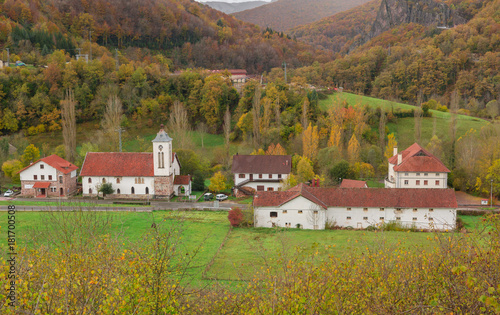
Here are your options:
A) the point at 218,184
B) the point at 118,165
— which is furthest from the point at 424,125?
the point at 118,165

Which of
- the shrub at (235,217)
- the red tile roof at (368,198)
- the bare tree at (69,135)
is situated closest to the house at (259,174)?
the red tile roof at (368,198)

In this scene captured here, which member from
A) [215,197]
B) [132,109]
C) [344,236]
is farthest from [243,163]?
[132,109]

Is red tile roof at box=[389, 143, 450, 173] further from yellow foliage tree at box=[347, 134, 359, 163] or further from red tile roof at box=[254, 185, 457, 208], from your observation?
red tile roof at box=[254, 185, 457, 208]

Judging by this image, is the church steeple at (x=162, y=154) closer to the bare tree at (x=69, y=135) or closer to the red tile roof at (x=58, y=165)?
the red tile roof at (x=58, y=165)

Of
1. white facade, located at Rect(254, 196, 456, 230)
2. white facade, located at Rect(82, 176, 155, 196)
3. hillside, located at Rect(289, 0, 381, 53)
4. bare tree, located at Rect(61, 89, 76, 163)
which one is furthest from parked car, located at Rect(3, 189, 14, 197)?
hillside, located at Rect(289, 0, 381, 53)

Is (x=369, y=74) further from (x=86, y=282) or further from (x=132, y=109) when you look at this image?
(x=86, y=282)

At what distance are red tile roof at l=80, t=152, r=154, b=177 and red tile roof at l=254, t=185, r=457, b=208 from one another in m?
16.2

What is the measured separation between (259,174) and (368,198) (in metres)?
15.7

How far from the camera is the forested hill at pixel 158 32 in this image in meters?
99.8

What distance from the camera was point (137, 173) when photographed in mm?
48906

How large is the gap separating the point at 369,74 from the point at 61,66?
67421 mm

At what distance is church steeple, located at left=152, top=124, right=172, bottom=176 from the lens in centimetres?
4803

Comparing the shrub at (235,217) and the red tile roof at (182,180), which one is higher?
the red tile roof at (182,180)

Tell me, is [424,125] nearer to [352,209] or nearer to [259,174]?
[259,174]
